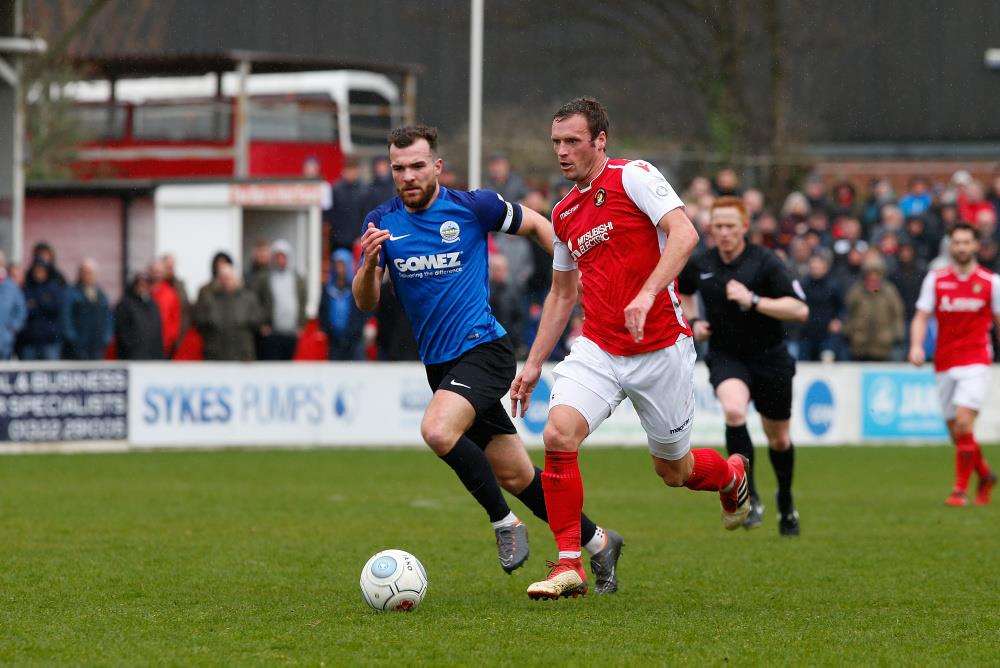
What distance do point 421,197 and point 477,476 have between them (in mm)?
1405

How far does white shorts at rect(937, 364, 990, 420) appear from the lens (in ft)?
45.1

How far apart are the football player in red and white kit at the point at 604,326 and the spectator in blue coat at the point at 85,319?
12.8 metres

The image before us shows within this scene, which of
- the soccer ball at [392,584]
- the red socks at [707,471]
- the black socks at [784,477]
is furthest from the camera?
the black socks at [784,477]

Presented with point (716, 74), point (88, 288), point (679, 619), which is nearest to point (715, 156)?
point (716, 74)

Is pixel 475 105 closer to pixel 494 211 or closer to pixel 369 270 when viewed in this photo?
pixel 494 211

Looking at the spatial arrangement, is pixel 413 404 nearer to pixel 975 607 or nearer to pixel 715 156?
pixel 715 156

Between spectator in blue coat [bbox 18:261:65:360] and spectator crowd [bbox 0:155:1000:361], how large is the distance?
2cm

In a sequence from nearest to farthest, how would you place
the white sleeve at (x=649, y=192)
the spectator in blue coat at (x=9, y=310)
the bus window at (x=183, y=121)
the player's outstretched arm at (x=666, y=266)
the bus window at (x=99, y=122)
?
the player's outstretched arm at (x=666, y=266) → the white sleeve at (x=649, y=192) → the spectator in blue coat at (x=9, y=310) → the bus window at (x=183, y=121) → the bus window at (x=99, y=122)

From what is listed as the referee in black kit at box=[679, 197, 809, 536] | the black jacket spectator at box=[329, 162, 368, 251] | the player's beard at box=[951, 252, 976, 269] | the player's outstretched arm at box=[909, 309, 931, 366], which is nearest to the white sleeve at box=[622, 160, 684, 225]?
the referee in black kit at box=[679, 197, 809, 536]

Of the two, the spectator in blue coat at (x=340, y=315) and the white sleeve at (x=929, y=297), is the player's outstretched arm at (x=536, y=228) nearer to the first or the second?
the white sleeve at (x=929, y=297)

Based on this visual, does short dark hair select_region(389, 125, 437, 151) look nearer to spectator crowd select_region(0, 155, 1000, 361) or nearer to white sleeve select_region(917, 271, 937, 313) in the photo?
white sleeve select_region(917, 271, 937, 313)

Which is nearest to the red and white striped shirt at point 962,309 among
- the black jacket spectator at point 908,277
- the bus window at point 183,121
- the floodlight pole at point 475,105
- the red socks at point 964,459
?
the red socks at point 964,459

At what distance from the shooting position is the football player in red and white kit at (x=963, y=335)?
1370cm

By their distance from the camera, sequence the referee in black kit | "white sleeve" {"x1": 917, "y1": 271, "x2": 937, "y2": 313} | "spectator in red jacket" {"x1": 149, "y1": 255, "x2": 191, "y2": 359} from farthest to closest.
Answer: "spectator in red jacket" {"x1": 149, "y1": 255, "x2": 191, "y2": 359} < "white sleeve" {"x1": 917, "y1": 271, "x2": 937, "y2": 313} < the referee in black kit
